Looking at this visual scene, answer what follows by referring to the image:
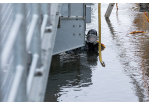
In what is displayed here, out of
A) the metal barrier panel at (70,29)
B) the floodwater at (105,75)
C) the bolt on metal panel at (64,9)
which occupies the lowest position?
the floodwater at (105,75)

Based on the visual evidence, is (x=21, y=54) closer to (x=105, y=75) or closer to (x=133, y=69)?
(x=105, y=75)

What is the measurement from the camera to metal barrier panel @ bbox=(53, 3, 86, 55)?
6.75 m

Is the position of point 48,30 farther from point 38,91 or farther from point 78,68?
point 78,68

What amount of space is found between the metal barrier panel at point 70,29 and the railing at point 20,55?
10.9 feet

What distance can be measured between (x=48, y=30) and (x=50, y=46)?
0.38m

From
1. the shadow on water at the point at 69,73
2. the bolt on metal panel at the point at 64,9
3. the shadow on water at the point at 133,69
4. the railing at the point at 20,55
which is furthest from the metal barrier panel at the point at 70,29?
the railing at the point at 20,55

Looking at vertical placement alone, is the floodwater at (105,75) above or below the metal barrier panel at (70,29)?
below

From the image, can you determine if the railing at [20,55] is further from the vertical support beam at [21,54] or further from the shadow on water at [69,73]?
the shadow on water at [69,73]

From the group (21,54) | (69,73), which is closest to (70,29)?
(69,73)

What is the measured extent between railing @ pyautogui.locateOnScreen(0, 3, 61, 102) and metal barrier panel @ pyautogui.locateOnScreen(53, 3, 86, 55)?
3.33 m

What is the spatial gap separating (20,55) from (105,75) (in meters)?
6.16

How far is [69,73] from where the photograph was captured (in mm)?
8344

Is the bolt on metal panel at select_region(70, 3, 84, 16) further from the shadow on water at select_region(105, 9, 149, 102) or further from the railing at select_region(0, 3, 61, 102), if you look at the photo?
the railing at select_region(0, 3, 61, 102)

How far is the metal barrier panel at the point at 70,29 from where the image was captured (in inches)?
266
